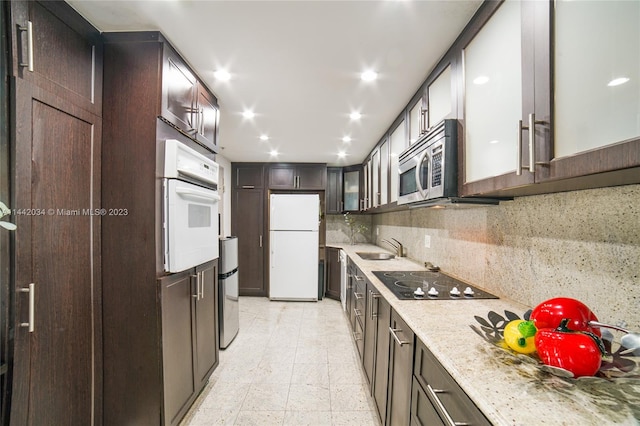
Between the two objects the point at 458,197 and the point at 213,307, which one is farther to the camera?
the point at 213,307

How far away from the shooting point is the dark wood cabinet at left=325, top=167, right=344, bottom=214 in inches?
189

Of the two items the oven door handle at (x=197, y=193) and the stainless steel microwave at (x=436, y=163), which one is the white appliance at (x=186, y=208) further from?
the stainless steel microwave at (x=436, y=163)

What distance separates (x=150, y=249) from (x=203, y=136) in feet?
3.06

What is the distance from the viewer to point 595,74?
70 centimetres

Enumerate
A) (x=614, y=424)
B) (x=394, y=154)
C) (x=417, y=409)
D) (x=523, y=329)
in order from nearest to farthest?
(x=614, y=424)
(x=523, y=329)
(x=417, y=409)
(x=394, y=154)

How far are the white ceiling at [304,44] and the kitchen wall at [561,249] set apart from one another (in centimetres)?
100

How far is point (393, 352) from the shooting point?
1399 millimetres

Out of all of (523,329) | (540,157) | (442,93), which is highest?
(442,93)

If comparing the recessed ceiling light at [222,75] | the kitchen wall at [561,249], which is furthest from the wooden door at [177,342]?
the kitchen wall at [561,249]

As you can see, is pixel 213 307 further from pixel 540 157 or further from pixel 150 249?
pixel 540 157

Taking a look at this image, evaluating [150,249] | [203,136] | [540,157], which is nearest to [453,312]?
[540,157]

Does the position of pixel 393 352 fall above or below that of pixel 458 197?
below

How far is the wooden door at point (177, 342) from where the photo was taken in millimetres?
1514

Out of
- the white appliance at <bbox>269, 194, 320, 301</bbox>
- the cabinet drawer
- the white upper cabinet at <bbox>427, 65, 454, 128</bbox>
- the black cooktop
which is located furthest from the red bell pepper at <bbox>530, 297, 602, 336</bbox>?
the white appliance at <bbox>269, 194, 320, 301</bbox>
